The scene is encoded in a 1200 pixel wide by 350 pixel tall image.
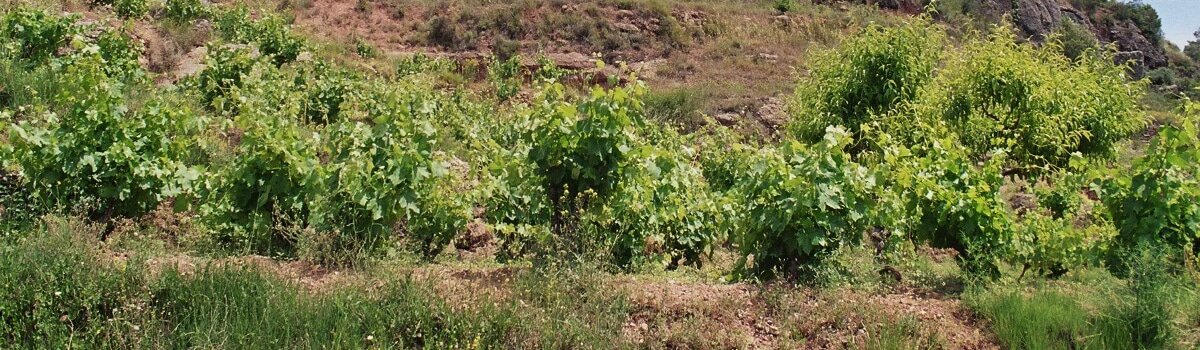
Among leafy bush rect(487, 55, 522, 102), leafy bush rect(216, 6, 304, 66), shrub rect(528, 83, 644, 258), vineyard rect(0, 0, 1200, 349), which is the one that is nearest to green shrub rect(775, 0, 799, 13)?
leafy bush rect(487, 55, 522, 102)

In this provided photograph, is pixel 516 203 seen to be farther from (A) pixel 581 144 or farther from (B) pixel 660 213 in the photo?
(B) pixel 660 213

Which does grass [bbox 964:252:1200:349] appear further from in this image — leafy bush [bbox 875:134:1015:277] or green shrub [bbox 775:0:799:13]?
green shrub [bbox 775:0:799:13]

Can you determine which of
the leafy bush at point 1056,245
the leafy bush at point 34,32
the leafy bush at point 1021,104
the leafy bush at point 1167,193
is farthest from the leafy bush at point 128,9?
the leafy bush at point 1167,193

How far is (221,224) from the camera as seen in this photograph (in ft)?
18.5

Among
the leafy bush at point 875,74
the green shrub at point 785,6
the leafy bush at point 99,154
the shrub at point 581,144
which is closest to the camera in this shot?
the shrub at point 581,144

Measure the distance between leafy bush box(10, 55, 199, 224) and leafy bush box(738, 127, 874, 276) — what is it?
13.1 feet

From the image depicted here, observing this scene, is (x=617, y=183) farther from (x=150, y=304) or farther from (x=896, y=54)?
(x=896, y=54)

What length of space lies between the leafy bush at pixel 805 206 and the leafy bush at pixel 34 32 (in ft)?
25.6

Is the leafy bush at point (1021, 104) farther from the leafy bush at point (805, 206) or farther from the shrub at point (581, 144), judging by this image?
the shrub at point (581, 144)

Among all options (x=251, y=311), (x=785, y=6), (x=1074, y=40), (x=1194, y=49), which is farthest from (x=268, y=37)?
(x=1194, y=49)

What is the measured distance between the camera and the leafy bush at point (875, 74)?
10055 mm

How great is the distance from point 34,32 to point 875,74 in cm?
953

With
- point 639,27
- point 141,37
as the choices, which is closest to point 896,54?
point 141,37

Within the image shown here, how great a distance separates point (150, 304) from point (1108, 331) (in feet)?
15.1
